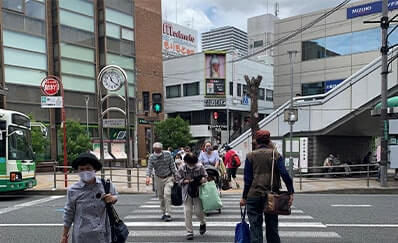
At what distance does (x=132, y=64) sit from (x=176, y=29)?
2294 cm

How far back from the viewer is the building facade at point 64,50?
2867 cm

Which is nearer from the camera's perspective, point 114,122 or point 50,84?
point 50,84

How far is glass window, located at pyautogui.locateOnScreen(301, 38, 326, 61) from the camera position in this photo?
37.2 meters

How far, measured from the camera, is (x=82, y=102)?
33812 millimetres

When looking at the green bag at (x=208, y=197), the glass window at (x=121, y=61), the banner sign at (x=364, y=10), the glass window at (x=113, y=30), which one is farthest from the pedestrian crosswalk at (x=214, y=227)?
the banner sign at (x=364, y=10)

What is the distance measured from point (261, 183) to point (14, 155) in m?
9.95

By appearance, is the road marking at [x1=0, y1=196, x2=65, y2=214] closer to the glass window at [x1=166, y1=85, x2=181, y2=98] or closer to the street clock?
the street clock

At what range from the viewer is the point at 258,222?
16.4ft

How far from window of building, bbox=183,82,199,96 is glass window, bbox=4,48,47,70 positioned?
20288mm

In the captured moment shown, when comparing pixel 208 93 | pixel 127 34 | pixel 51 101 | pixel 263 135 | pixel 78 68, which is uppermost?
pixel 127 34

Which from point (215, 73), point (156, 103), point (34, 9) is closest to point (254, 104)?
point (156, 103)

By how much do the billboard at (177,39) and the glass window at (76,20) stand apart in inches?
900

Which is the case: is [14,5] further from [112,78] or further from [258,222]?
[258,222]

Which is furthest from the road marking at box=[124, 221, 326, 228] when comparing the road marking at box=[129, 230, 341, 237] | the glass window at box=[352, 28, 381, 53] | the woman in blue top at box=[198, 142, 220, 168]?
the glass window at box=[352, 28, 381, 53]
